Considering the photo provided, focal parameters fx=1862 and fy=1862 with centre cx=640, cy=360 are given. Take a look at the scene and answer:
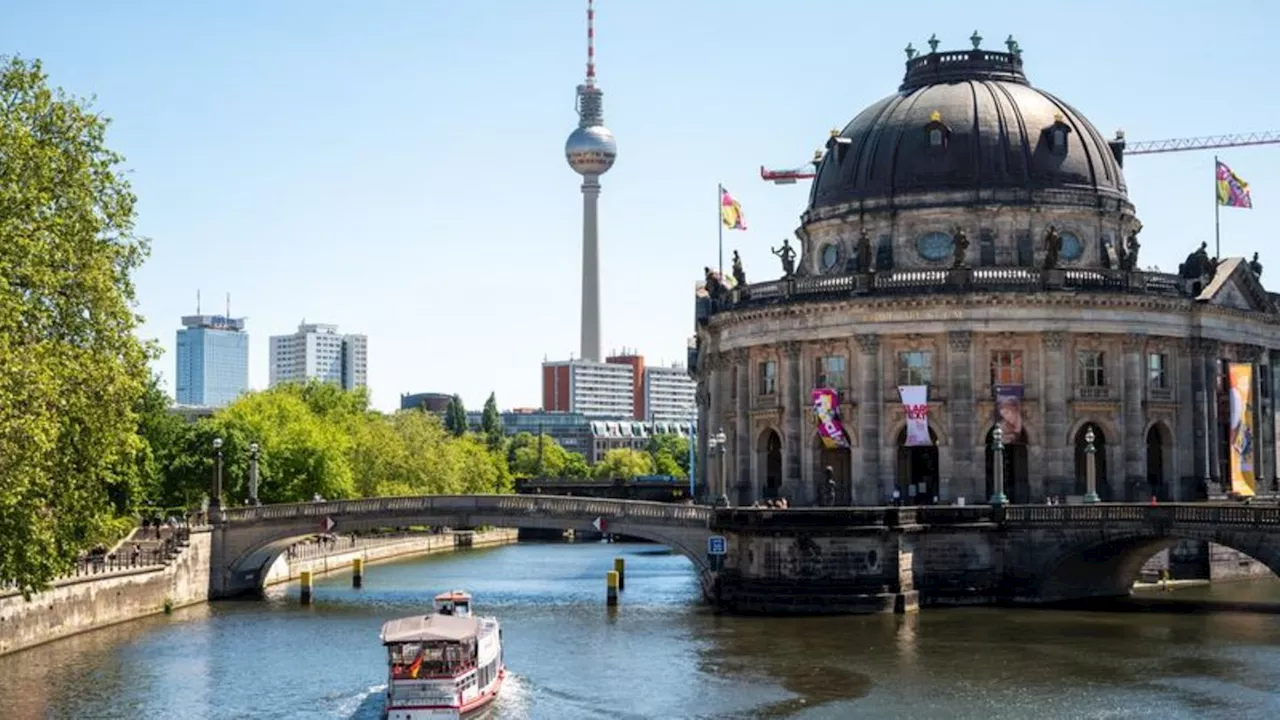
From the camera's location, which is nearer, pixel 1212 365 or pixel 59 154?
pixel 59 154

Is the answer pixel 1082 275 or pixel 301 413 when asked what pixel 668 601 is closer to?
pixel 1082 275

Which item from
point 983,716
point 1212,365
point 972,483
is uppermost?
point 1212,365

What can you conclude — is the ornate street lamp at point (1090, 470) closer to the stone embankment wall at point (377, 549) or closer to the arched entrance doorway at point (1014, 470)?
the arched entrance doorway at point (1014, 470)

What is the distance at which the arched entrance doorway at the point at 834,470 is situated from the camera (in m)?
103

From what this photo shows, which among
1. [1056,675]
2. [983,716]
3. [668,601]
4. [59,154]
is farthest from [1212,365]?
[59,154]

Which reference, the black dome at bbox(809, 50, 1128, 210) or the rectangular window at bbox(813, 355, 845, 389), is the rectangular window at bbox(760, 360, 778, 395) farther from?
the black dome at bbox(809, 50, 1128, 210)

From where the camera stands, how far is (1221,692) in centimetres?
6031

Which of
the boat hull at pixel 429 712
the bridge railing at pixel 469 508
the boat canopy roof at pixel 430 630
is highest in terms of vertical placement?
the bridge railing at pixel 469 508

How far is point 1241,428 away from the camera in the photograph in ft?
340

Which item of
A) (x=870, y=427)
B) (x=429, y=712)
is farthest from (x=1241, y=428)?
(x=429, y=712)

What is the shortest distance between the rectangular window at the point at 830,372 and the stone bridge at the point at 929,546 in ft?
53.8

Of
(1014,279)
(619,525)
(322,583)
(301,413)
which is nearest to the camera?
(619,525)

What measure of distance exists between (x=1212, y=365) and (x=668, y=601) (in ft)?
112

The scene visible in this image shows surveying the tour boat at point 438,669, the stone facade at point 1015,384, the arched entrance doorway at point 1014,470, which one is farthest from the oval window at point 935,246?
the tour boat at point 438,669
